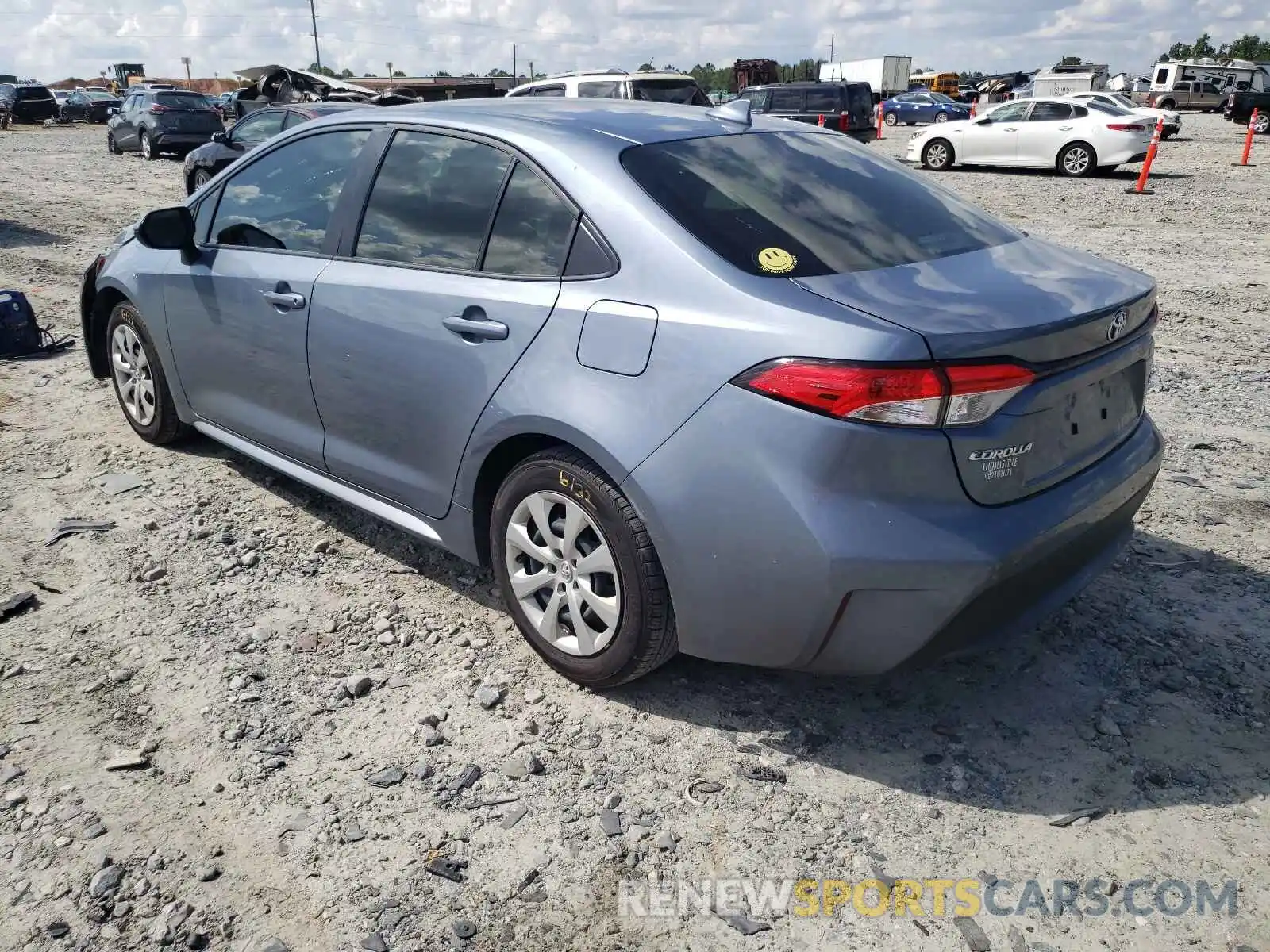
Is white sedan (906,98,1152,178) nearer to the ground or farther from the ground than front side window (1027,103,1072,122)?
nearer to the ground

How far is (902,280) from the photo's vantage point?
268 centimetres

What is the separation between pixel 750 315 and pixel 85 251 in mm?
11102

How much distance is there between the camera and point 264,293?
385 centimetres

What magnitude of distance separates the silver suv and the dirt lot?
1286 centimetres

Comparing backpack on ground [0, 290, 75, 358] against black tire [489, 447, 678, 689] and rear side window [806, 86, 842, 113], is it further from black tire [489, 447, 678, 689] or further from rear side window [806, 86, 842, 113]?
rear side window [806, 86, 842, 113]

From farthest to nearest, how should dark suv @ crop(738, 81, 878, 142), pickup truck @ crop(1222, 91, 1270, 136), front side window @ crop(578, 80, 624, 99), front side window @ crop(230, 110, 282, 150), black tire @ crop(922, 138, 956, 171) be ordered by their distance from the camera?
pickup truck @ crop(1222, 91, 1270, 136) → dark suv @ crop(738, 81, 878, 142) → black tire @ crop(922, 138, 956, 171) → front side window @ crop(578, 80, 624, 99) → front side window @ crop(230, 110, 282, 150)

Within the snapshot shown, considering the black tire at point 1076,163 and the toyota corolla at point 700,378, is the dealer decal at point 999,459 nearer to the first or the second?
the toyota corolla at point 700,378

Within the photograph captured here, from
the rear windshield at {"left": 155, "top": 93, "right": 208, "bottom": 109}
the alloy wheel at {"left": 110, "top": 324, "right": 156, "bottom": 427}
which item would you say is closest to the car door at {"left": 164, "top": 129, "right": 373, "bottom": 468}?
the alloy wheel at {"left": 110, "top": 324, "right": 156, "bottom": 427}

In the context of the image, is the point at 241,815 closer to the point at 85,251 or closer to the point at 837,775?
the point at 837,775

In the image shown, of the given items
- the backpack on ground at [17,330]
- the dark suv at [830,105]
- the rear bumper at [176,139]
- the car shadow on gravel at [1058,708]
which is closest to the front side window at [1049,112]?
the dark suv at [830,105]

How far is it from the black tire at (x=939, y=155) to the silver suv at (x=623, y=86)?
5787 millimetres

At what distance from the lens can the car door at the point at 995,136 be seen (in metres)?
19.2

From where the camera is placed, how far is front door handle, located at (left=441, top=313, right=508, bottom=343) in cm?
300

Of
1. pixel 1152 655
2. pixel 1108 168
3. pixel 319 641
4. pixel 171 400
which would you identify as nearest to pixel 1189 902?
pixel 1152 655
